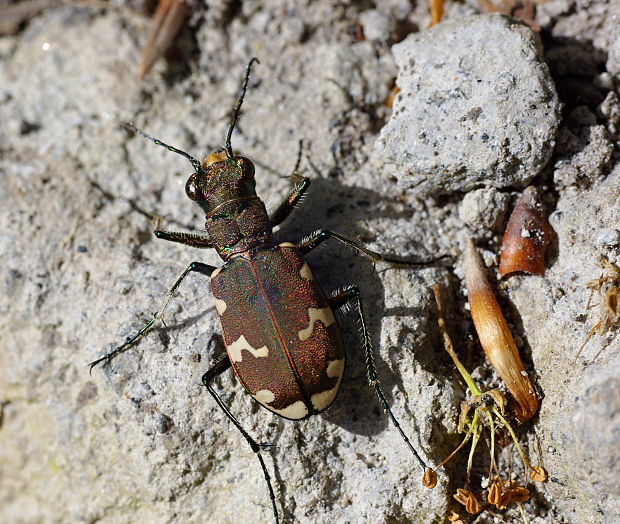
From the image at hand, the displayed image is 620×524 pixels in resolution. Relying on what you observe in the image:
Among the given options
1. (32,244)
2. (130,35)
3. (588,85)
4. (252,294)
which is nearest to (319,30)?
(130,35)

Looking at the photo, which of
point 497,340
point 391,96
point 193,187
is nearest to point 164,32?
point 193,187

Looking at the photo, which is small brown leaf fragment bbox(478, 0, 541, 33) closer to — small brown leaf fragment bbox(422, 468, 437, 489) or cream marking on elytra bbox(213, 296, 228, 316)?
cream marking on elytra bbox(213, 296, 228, 316)

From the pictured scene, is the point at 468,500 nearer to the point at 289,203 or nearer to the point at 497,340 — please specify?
the point at 497,340

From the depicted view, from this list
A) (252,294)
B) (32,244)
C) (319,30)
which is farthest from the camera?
(319,30)

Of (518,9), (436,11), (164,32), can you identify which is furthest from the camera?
(164,32)

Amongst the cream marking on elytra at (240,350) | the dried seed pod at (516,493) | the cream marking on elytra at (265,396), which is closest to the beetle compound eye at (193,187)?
the cream marking on elytra at (240,350)

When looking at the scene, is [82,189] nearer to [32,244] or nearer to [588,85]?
[32,244]

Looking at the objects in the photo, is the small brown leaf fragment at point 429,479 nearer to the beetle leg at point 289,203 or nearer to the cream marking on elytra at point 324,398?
the cream marking on elytra at point 324,398

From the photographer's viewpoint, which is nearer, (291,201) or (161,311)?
(161,311)
